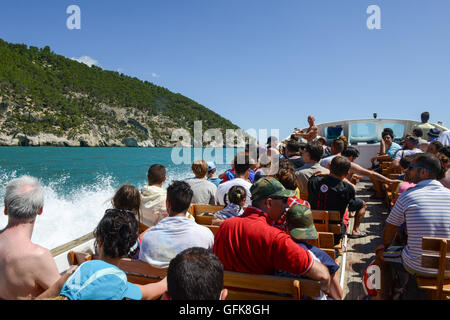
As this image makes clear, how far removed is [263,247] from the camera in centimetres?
185

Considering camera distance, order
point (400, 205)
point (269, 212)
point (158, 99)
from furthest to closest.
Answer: point (158, 99)
point (400, 205)
point (269, 212)

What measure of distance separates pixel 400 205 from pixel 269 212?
1.19m

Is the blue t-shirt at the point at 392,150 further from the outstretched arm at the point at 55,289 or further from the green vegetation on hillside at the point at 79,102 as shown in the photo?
the green vegetation on hillside at the point at 79,102

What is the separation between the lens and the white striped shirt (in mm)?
2330

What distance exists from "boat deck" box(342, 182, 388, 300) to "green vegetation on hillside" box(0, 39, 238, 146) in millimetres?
83637

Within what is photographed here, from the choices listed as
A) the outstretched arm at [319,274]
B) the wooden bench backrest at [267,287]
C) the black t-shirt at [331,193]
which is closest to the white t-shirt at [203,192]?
the black t-shirt at [331,193]

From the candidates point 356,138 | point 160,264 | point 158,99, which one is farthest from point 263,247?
point 158,99

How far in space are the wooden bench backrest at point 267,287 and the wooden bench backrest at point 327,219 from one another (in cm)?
149

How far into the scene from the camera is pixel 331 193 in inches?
142

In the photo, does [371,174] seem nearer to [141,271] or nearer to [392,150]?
[141,271]

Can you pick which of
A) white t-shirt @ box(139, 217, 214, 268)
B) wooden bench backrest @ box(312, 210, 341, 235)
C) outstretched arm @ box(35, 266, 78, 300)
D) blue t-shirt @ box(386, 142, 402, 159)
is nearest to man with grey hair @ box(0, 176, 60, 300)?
outstretched arm @ box(35, 266, 78, 300)

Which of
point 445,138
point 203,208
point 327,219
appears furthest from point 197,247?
point 445,138

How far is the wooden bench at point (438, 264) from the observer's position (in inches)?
83.7
